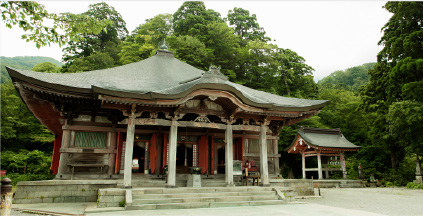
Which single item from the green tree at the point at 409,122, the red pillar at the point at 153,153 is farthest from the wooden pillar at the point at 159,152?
the green tree at the point at 409,122

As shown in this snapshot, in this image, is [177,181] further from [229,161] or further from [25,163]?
[25,163]

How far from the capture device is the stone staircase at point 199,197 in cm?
789

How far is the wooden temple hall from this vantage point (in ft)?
30.9

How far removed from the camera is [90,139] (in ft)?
35.6

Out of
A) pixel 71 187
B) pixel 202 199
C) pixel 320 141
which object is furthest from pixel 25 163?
pixel 320 141

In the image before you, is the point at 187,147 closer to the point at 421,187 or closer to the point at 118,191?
the point at 118,191

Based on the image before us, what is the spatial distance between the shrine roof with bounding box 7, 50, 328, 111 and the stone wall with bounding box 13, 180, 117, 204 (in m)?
3.36

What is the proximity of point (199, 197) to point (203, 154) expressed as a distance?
4.29 m

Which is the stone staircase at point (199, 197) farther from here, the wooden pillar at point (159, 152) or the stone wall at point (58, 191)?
the wooden pillar at point (159, 152)

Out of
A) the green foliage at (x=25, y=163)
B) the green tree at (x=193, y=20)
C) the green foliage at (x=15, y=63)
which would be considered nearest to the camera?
the green foliage at (x=25, y=163)

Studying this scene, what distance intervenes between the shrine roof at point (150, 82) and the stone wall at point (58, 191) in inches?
132

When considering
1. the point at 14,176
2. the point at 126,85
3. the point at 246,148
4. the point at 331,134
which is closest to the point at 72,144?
the point at 126,85

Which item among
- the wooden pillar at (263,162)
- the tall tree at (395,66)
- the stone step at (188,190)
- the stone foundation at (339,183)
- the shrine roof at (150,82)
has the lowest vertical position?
the stone foundation at (339,183)

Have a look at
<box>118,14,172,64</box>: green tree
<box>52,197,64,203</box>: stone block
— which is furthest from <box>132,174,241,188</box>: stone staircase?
<box>118,14,172,64</box>: green tree
